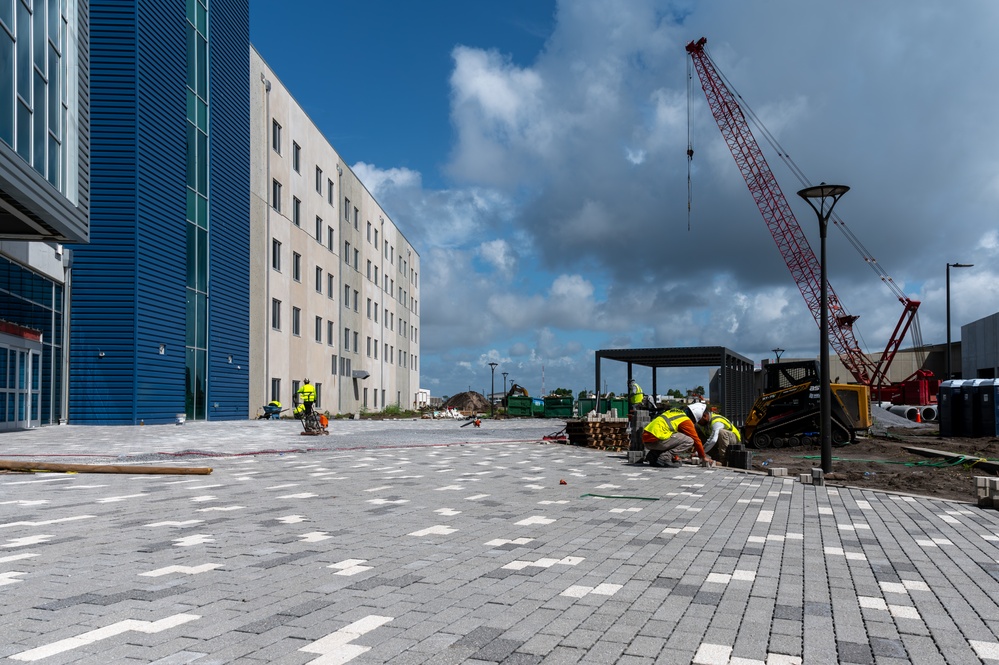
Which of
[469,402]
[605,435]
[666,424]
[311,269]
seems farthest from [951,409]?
[469,402]

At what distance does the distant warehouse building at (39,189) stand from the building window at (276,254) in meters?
13.5

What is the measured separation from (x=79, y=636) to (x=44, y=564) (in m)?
2.16

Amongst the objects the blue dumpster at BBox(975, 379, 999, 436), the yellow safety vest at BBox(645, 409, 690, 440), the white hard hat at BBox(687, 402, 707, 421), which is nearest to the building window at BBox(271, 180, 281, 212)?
the white hard hat at BBox(687, 402, 707, 421)

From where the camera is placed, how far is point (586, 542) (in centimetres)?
718

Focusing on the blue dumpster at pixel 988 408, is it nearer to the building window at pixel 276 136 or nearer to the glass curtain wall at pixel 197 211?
the glass curtain wall at pixel 197 211

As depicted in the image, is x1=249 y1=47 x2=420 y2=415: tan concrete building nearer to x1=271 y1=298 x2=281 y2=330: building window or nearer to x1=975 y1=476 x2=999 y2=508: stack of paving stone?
x1=271 y1=298 x2=281 y2=330: building window

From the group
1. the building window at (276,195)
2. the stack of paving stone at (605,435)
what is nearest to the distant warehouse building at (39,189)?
the stack of paving stone at (605,435)

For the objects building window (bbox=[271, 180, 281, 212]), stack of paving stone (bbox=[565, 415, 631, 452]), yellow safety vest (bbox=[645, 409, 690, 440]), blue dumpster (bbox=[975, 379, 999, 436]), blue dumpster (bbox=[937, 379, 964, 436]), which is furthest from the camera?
building window (bbox=[271, 180, 281, 212])

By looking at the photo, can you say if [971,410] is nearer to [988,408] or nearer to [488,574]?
[988,408]

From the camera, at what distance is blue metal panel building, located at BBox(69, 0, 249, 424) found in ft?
88.7

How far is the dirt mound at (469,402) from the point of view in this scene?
74.8 meters

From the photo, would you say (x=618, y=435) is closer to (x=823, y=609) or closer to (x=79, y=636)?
(x=823, y=609)

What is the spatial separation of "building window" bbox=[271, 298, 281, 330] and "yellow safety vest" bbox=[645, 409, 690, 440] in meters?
28.3

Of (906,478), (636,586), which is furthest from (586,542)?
(906,478)
